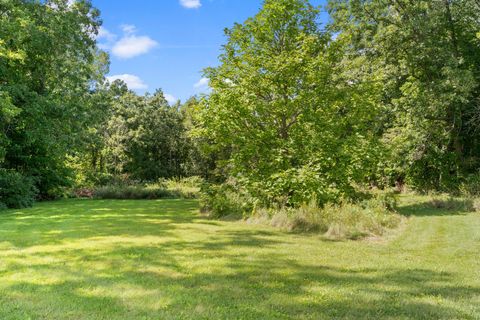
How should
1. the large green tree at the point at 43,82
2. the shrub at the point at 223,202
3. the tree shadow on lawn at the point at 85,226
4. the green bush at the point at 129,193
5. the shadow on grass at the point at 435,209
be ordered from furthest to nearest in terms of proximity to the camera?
the green bush at the point at 129,193 → the large green tree at the point at 43,82 → the shadow on grass at the point at 435,209 → the shrub at the point at 223,202 → the tree shadow on lawn at the point at 85,226

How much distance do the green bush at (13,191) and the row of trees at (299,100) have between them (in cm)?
6

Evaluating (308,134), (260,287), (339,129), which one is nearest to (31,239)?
(260,287)

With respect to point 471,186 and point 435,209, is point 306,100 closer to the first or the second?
point 435,209

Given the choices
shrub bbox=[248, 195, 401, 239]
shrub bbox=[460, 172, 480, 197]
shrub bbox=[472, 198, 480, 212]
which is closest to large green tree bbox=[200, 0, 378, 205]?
shrub bbox=[248, 195, 401, 239]

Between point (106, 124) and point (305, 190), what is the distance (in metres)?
27.1

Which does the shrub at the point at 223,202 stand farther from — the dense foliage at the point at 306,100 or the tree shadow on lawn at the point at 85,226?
the tree shadow on lawn at the point at 85,226

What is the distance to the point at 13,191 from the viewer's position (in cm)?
1633

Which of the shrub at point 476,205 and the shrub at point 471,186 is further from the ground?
the shrub at point 471,186

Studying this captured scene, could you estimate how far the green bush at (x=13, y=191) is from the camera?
52.6 ft

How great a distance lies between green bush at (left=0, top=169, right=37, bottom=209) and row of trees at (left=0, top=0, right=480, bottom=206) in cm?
6

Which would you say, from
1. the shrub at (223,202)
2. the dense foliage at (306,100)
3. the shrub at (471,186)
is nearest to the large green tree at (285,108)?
the dense foliage at (306,100)

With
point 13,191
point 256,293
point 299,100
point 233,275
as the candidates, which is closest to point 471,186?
point 299,100

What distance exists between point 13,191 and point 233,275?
14.7 metres

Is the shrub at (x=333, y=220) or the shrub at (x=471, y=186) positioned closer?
the shrub at (x=333, y=220)
